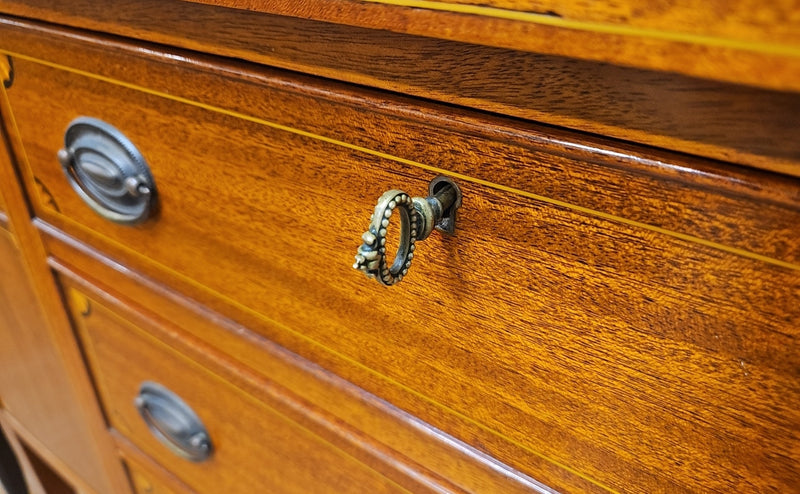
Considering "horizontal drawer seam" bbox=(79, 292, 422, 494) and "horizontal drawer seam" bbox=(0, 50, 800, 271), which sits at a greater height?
"horizontal drawer seam" bbox=(0, 50, 800, 271)

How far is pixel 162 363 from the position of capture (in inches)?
19.6

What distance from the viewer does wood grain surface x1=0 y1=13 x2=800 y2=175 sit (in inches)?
7.2

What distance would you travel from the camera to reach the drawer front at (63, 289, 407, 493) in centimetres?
42

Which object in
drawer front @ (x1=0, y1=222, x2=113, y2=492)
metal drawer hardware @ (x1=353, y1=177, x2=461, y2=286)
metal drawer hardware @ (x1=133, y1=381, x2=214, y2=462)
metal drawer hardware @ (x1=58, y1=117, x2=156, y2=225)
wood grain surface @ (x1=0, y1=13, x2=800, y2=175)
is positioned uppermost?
wood grain surface @ (x1=0, y1=13, x2=800, y2=175)

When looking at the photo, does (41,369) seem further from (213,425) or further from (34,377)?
(213,425)

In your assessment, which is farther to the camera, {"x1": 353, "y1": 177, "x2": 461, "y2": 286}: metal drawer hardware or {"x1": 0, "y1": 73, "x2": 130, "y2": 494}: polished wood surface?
{"x1": 0, "y1": 73, "x2": 130, "y2": 494}: polished wood surface

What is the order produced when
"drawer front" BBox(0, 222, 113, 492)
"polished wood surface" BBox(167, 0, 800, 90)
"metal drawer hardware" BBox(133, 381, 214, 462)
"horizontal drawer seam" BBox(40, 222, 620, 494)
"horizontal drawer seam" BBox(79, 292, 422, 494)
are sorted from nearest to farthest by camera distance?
"polished wood surface" BBox(167, 0, 800, 90) < "horizontal drawer seam" BBox(40, 222, 620, 494) < "horizontal drawer seam" BBox(79, 292, 422, 494) < "metal drawer hardware" BBox(133, 381, 214, 462) < "drawer front" BBox(0, 222, 113, 492)

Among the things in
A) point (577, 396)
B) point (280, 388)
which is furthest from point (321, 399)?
point (577, 396)

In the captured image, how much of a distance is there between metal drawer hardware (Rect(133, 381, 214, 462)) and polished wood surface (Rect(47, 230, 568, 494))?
7 cm

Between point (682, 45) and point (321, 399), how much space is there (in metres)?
0.30

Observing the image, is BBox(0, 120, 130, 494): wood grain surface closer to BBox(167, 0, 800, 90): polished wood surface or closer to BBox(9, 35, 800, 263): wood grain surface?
BBox(9, 35, 800, 263): wood grain surface

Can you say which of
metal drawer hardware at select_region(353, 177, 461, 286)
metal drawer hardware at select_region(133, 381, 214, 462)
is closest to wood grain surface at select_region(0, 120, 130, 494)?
metal drawer hardware at select_region(133, 381, 214, 462)

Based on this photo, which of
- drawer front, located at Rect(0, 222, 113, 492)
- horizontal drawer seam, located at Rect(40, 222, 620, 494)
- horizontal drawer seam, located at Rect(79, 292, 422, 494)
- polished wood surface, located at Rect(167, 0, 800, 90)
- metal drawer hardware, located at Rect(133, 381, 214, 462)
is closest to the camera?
polished wood surface, located at Rect(167, 0, 800, 90)

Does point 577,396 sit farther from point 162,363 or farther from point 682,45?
point 162,363
